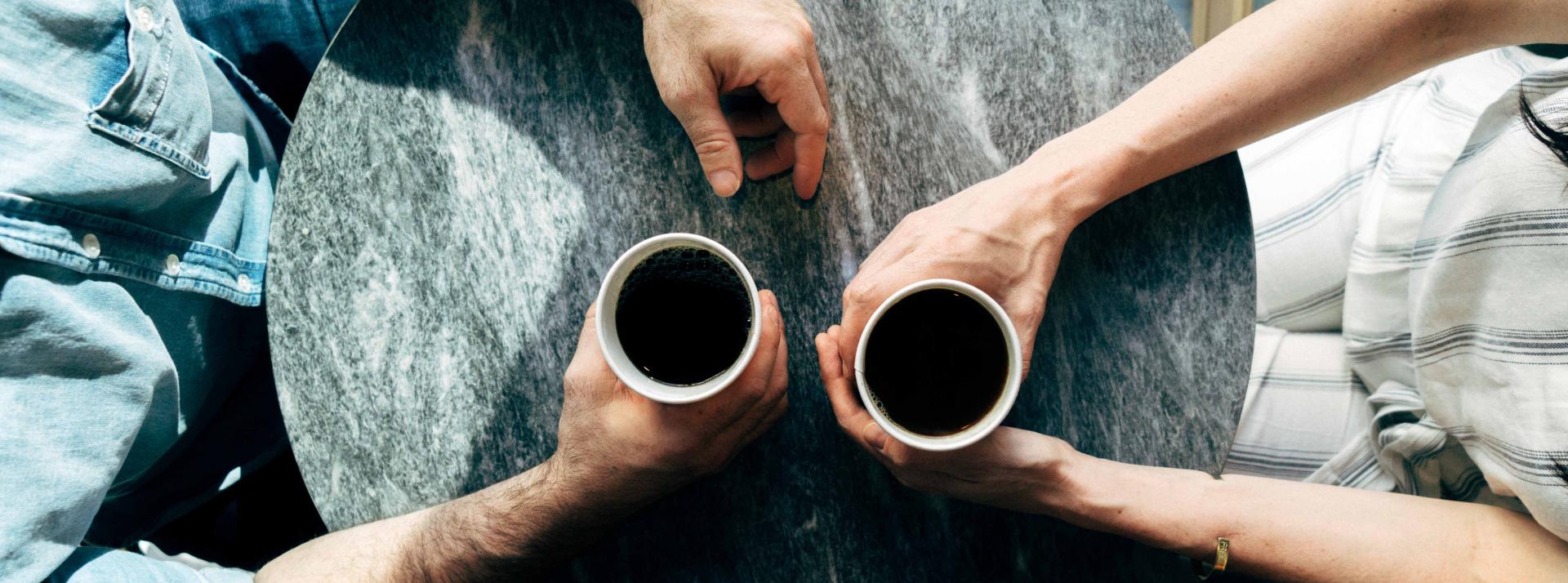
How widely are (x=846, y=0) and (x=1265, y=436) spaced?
971 millimetres

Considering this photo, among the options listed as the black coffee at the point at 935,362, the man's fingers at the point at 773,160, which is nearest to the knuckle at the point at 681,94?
the man's fingers at the point at 773,160

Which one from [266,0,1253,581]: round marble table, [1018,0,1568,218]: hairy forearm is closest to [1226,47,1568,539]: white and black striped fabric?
[1018,0,1568,218]: hairy forearm

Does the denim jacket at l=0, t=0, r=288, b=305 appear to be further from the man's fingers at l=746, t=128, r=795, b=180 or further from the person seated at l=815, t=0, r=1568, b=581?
the person seated at l=815, t=0, r=1568, b=581

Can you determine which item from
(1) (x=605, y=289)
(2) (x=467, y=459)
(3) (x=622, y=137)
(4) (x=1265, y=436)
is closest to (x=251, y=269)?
(2) (x=467, y=459)

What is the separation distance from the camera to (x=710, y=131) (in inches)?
32.0

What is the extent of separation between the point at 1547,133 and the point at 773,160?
85 cm

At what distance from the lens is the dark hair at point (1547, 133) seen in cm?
76

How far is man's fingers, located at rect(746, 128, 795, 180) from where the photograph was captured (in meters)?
0.86

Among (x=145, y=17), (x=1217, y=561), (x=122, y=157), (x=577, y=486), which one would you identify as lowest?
(x=1217, y=561)

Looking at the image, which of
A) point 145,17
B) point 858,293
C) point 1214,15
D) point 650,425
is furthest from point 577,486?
point 1214,15

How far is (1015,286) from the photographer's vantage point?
84cm

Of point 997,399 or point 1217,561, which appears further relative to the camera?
point 1217,561

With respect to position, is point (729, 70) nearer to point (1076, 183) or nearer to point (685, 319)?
point (685, 319)

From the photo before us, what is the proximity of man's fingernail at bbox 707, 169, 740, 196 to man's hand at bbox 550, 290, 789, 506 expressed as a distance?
0.49 ft
